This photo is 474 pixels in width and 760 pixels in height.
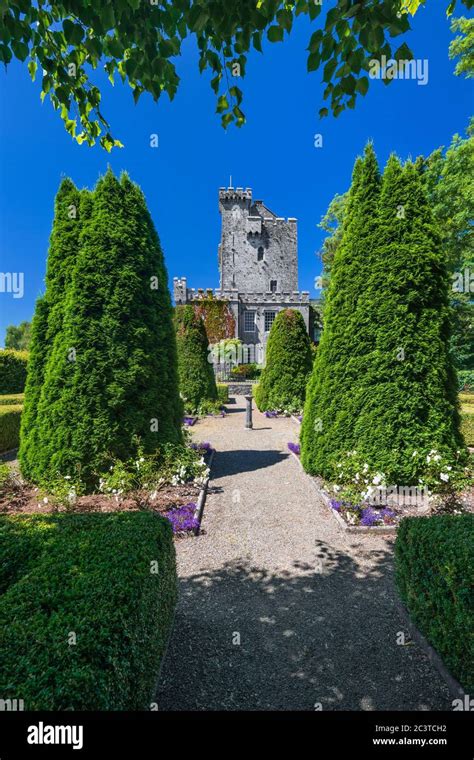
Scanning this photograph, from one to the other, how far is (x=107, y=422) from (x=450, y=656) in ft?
19.2

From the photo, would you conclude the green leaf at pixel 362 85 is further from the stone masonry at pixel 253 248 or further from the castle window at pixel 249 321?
the stone masonry at pixel 253 248

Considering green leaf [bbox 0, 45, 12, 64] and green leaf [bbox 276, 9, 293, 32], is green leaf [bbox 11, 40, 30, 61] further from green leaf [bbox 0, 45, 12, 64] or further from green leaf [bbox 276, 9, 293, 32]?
green leaf [bbox 276, 9, 293, 32]

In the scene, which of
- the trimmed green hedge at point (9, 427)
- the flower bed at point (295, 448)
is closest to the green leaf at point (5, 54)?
the flower bed at point (295, 448)

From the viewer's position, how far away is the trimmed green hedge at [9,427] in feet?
36.3

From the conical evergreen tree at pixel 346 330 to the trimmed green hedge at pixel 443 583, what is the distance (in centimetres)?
361

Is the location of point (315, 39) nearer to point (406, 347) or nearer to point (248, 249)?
point (406, 347)

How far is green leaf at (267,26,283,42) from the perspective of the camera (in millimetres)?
2910

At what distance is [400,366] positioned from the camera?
265 inches

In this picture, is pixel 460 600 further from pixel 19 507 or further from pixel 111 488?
pixel 19 507

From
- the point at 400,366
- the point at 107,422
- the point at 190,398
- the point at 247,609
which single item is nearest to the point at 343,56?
the point at 400,366

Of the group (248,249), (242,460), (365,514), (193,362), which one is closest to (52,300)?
(242,460)

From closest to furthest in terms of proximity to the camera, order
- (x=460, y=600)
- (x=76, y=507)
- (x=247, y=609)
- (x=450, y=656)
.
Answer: (x=460, y=600) < (x=450, y=656) < (x=247, y=609) < (x=76, y=507)

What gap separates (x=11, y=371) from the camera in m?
19.8

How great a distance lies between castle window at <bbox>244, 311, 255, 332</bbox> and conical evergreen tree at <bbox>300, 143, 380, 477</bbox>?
31.8 m
